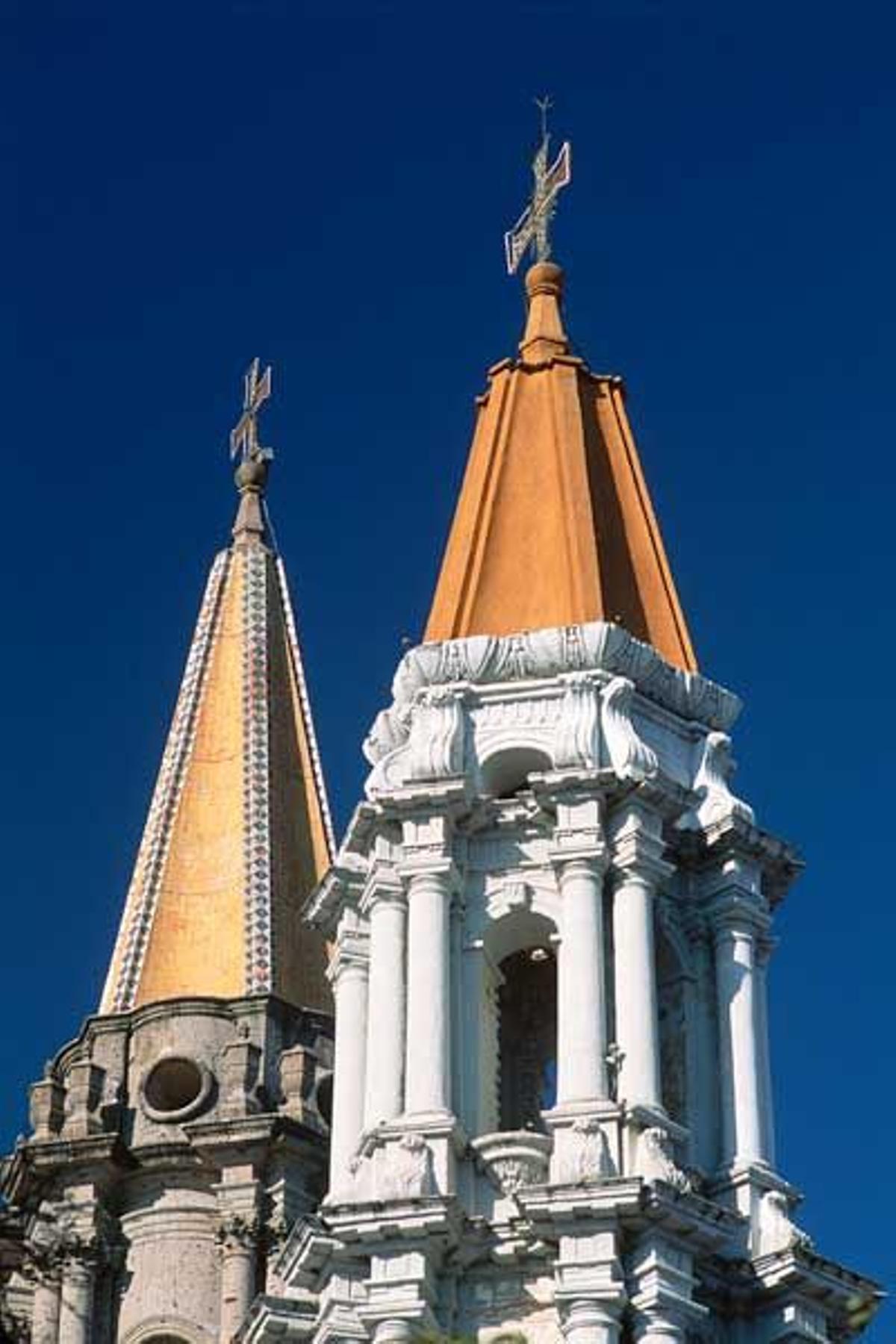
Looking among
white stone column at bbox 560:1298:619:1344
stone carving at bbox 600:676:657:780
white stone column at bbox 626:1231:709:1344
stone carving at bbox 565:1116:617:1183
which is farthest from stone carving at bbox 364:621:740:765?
white stone column at bbox 560:1298:619:1344

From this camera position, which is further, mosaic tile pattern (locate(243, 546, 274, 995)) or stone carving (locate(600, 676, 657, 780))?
mosaic tile pattern (locate(243, 546, 274, 995))

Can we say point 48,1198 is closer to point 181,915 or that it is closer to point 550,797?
point 181,915

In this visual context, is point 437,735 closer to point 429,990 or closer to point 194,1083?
point 429,990

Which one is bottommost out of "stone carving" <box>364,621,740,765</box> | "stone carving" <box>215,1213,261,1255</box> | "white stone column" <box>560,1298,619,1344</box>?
"white stone column" <box>560,1298,619,1344</box>

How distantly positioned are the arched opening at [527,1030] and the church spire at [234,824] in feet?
15.3

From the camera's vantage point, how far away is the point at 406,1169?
4416cm

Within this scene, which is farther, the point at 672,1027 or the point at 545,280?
the point at 545,280

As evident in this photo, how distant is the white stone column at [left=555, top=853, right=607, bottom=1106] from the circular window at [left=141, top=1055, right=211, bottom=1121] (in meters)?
7.48

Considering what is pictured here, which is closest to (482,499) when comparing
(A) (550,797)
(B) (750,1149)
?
(A) (550,797)

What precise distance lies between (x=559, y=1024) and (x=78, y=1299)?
8414mm

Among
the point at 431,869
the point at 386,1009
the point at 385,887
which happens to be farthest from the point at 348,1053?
the point at 431,869

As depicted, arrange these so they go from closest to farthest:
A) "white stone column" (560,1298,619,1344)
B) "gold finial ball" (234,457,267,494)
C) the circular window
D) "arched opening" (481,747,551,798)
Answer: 1. "white stone column" (560,1298,619,1344)
2. "arched opening" (481,747,551,798)
3. the circular window
4. "gold finial ball" (234,457,267,494)

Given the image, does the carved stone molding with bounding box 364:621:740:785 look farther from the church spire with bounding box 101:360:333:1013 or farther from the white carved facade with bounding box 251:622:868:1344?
the church spire with bounding box 101:360:333:1013

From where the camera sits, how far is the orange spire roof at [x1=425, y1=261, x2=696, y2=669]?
50.0 metres
